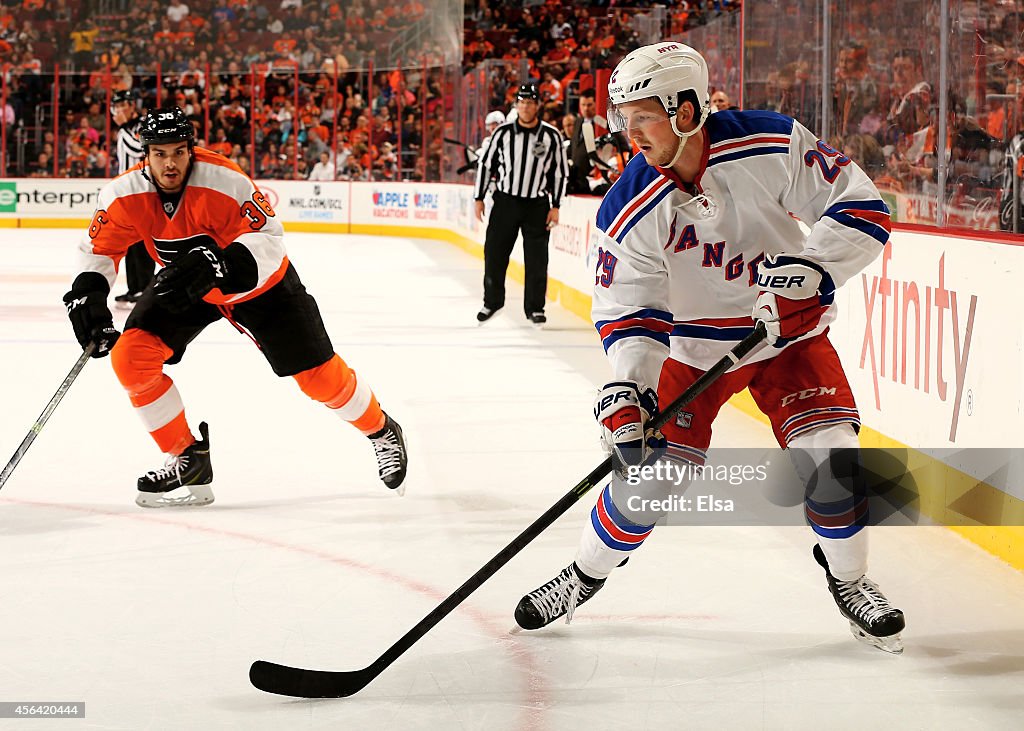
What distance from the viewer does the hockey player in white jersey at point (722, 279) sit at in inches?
92.7

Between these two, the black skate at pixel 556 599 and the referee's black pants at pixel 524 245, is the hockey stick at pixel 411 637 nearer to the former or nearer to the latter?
the black skate at pixel 556 599

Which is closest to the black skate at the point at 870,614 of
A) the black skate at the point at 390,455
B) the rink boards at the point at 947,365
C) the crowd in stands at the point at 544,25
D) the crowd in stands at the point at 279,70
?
the rink boards at the point at 947,365

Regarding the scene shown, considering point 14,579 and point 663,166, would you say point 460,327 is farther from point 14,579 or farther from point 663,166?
point 663,166

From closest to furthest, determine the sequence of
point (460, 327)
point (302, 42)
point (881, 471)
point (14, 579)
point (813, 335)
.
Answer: point (813, 335)
point (14, 579)
point (881, 471)
point (460, 327)
point (302, 42)

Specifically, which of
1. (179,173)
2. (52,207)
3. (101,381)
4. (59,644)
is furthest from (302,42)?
(59,644)

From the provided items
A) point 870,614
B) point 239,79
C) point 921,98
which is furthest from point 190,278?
point 239,79

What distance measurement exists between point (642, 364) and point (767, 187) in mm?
414

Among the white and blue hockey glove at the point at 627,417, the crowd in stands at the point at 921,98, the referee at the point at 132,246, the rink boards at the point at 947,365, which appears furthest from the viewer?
the referee at the point at 132,246

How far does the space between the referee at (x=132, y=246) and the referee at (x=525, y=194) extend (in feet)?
6.34

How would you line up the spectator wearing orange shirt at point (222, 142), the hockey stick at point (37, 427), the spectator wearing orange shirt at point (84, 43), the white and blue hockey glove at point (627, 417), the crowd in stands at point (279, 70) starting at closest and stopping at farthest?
the white and blue hockey glove at point (627, 417) < the hockey stick at point (37, 427) < the crowd in stands at point (279, 70) < the spectator wearing orange shirt at point (222, 142) < the spectator wearing orange shirt at point (84, 43)

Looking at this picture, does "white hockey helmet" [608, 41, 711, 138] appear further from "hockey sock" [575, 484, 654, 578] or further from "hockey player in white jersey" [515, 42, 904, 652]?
"hockey sock" [575, 484, 654, 578]

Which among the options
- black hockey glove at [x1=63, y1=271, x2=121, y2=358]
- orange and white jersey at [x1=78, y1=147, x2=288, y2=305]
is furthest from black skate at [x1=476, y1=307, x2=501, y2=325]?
black hockey glove at [x1=63, y1=271, x2=121, y2=358]

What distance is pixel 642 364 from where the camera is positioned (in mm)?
2359

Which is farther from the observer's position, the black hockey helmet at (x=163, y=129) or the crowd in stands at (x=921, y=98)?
the crowd in stands at (x=921, y=98)
